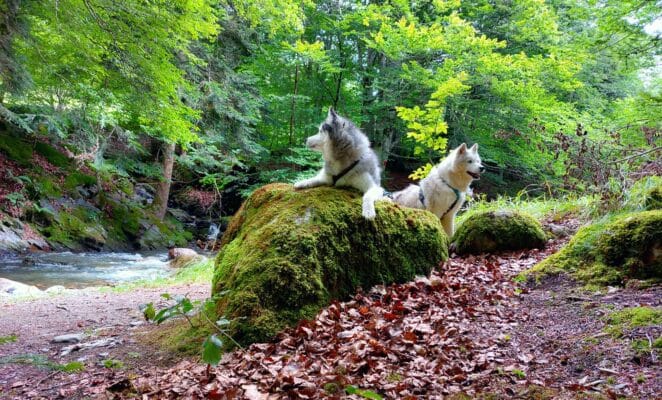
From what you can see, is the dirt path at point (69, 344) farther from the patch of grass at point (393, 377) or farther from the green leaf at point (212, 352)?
the patch of grass at point (393, 377)

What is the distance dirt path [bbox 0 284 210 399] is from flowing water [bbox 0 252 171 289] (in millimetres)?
3229

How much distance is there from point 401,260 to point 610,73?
21408mm

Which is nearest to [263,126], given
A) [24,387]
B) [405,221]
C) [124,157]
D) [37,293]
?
[124,157]

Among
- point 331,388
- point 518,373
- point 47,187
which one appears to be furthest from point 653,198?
point 47,187

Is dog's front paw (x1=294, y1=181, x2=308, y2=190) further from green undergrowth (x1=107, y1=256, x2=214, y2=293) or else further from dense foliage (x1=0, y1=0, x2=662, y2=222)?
green undergrowth (x1=107, y1=256, x2=214, y2=293)

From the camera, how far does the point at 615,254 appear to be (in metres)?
4.35

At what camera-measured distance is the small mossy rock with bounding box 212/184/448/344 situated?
3.69 meters

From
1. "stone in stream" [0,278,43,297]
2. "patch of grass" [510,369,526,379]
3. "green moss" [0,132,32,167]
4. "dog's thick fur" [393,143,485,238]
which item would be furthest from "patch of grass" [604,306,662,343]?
"green moss" [0,132,32,167]

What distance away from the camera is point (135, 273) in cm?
1152

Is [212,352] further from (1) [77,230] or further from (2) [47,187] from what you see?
(2) [47,187]

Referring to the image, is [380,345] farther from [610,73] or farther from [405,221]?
[610,73]

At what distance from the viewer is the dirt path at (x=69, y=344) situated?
127 inches

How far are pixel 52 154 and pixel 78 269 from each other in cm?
780

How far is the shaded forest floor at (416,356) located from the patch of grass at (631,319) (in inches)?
2.7
